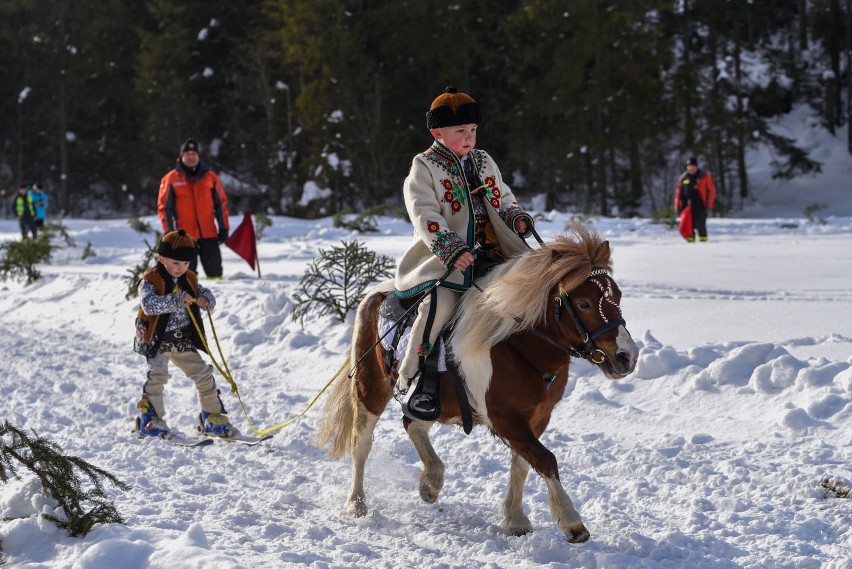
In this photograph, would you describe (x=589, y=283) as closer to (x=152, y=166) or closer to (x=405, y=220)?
(x=405, y=220)

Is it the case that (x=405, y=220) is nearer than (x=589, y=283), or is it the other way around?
(x=589, y=283)

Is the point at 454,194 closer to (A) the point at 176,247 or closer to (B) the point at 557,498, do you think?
(B) the point at 557,498

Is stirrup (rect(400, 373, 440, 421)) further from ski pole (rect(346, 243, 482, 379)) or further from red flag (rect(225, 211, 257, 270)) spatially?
red flag (rect(225, 211, 257, 270))

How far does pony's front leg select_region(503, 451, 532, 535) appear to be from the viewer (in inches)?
175

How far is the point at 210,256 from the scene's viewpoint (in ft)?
38.4

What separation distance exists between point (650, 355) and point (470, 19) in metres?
26.3

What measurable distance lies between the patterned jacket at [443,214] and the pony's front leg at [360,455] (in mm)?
800

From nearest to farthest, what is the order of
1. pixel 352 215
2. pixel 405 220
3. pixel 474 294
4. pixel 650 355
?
pixel 474 294
pixel 650 355
pixel 405 220
pixel 352 215

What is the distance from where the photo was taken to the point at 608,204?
32938 millimetres

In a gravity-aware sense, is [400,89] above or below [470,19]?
below

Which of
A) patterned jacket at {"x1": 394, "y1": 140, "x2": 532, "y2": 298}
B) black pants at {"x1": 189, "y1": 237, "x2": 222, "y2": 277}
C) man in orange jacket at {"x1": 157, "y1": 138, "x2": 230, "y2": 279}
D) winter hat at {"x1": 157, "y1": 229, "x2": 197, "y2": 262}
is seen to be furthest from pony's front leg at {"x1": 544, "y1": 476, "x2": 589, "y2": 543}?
black pants at {"x1": 189, "y1": 237, "x2": 222, "y2": 277}

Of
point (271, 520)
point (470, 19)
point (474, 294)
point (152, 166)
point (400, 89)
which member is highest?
point (470, 19)

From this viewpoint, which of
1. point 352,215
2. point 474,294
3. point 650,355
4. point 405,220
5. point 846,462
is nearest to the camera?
point 474,294

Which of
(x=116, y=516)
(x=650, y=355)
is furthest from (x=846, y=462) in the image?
(x=116, y=516)
